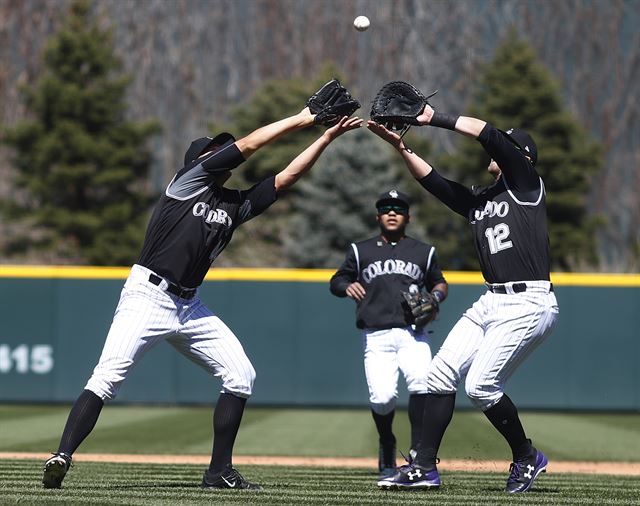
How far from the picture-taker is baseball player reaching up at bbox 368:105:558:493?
5527 millimetres

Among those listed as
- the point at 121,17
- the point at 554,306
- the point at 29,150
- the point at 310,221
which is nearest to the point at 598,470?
the point at 554,306

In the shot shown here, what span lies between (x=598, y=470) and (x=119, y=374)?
379cm

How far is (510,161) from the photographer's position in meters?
5.50

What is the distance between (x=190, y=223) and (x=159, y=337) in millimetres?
568


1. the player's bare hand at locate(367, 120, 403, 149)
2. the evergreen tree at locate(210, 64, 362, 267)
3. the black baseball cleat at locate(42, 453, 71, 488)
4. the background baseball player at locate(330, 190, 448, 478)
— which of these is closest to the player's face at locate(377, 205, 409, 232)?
the background baseball player at locate(330, 190, 448, 478)

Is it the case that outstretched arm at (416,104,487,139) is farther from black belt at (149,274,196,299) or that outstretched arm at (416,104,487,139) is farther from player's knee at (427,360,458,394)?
black belt at (149,274,196,299)

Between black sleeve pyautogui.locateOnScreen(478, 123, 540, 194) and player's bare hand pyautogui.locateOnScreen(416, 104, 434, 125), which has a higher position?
player's bare hand pyautogui.locateOnScreen(416, 104, 434, 125)

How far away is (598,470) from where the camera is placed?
7754 millimetres

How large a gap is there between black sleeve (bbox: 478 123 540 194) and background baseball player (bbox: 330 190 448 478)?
1529 millimetres

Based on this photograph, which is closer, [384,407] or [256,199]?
[256,199]

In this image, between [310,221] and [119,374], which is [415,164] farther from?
[310,221]

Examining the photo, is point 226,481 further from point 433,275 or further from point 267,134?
point 433,275

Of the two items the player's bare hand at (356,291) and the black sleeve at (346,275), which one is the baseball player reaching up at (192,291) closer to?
the player's bare hand at (356,291)

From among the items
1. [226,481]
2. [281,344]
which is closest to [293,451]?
[226,481]
